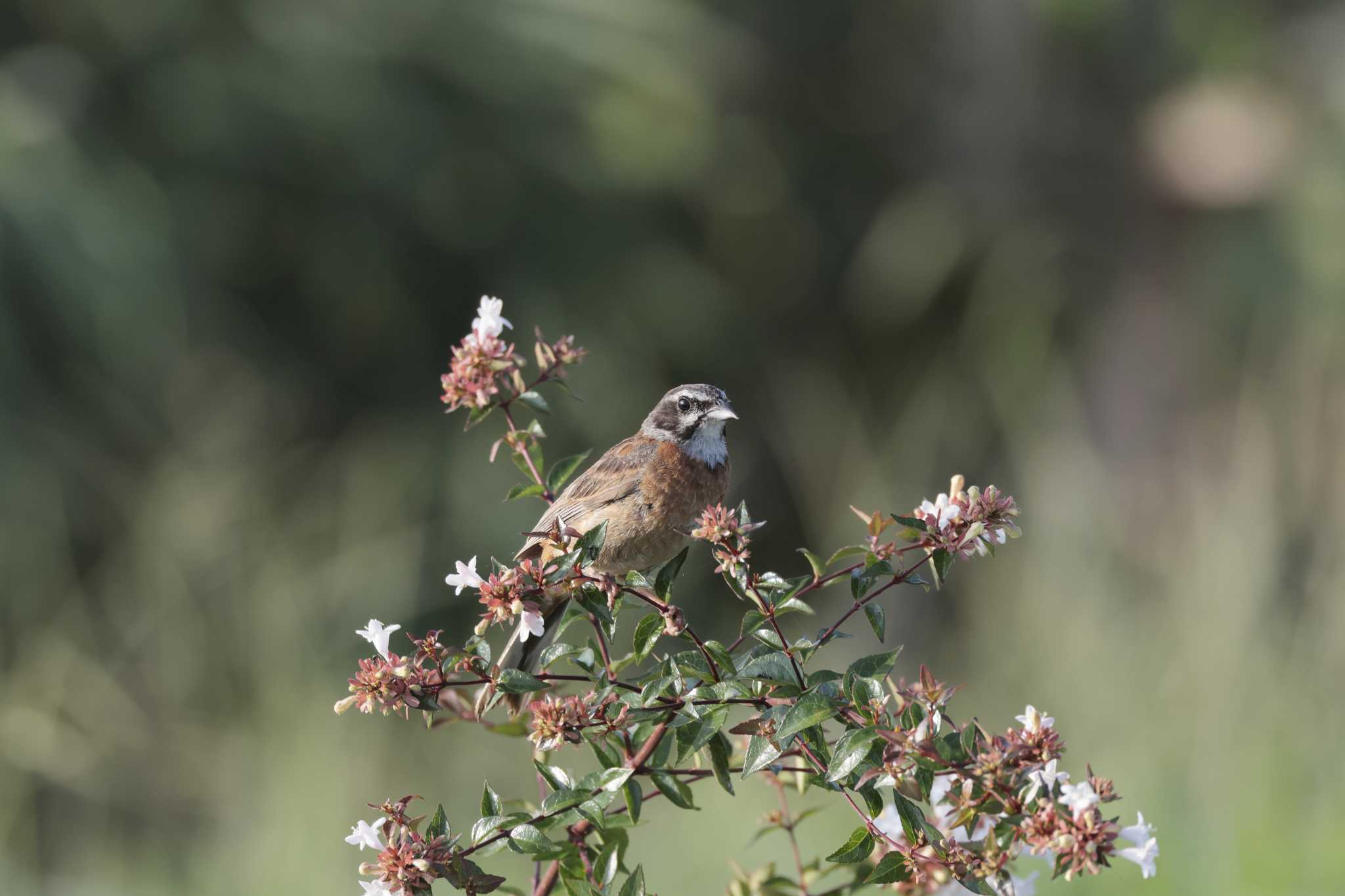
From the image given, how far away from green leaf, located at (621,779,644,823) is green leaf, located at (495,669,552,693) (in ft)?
0.62

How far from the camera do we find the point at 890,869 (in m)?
1.79

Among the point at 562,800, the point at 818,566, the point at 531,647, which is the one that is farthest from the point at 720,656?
the point at 531,647

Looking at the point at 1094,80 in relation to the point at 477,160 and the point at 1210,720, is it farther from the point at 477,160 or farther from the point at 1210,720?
the point at 1210,720

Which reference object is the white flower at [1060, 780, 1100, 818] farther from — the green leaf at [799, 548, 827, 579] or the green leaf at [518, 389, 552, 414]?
the green leaf at [518, 389, 552, 414]

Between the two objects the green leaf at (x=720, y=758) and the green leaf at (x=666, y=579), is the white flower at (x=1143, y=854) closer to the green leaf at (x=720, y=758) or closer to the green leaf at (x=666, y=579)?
the green leaf at (x=720, y=758)

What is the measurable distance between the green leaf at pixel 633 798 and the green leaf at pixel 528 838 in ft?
0.41

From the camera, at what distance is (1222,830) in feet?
14.5

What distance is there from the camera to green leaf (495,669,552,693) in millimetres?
1808

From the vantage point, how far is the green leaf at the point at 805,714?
5.62 feet

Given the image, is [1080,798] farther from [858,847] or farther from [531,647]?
[531,647]

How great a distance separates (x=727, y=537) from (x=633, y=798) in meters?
0.39

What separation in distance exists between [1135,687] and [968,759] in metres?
3.98

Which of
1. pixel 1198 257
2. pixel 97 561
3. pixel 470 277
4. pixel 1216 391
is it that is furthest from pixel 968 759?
pixel 1198 257

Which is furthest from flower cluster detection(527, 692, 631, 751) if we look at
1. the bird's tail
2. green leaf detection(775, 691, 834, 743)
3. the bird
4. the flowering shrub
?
the bird
